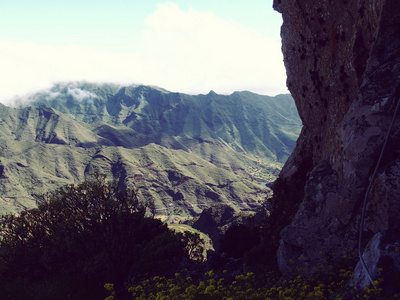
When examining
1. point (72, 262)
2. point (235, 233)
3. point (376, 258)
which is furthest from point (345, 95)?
point (235, 233)

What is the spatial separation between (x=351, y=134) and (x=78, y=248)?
23.4m

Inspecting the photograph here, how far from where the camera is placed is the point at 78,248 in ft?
83.9

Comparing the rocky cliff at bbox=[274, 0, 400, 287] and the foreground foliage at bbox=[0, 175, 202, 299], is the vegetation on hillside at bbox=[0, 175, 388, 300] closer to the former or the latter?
the foreground foliage at bbox=[0, 175, 202, 299]

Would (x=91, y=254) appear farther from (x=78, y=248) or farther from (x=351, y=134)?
(x=351, y=134)

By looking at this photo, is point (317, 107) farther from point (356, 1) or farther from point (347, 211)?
point (347, 211)

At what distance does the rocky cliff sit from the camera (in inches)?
539

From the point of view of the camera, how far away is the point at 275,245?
26312mm

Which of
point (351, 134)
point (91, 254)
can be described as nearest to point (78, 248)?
point (91, 254)

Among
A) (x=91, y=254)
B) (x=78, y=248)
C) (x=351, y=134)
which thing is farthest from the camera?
(x=78, y=248)

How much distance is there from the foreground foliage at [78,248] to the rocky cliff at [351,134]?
40.6 feet

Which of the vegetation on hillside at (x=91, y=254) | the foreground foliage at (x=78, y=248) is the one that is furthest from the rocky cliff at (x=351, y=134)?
the foreground foliage at (x=78, y=248)

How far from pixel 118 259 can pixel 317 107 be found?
888 inches

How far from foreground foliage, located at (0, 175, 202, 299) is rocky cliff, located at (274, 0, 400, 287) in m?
12.4

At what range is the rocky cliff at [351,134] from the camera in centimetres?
1368
